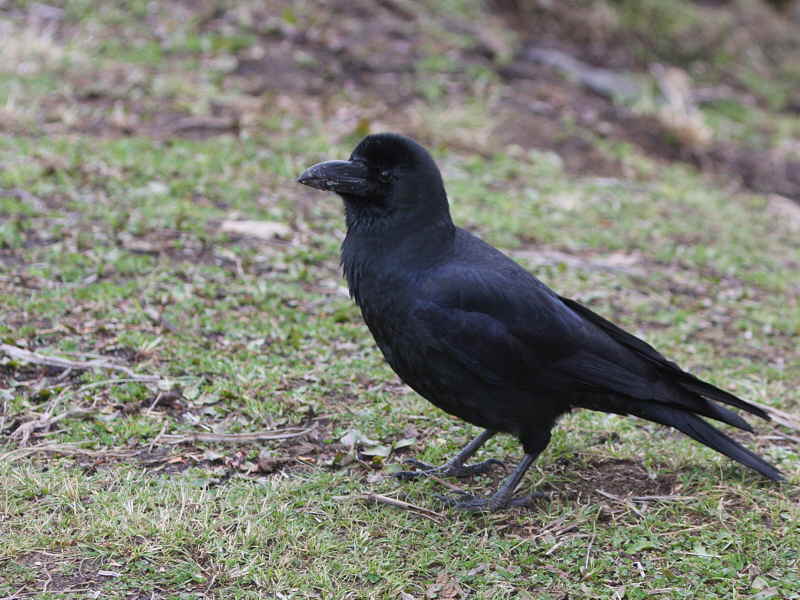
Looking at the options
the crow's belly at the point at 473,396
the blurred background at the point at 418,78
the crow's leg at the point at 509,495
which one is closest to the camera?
the crow's belly at the point at 473,396

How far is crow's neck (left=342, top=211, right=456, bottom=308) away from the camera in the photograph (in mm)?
3693

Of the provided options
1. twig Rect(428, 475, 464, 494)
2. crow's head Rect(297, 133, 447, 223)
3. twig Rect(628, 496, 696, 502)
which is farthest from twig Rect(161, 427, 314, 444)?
twig Rect(628, 496, 696, 502)

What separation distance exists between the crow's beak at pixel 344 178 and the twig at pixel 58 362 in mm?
1342

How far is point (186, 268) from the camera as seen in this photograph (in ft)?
18.6

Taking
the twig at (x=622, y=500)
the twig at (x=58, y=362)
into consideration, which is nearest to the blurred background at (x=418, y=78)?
the twig at (x=58, y=362)

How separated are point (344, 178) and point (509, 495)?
1482 mm

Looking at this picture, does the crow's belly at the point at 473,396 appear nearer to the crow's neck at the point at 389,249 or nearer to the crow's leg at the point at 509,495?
the crow's leg at the point at 509,495

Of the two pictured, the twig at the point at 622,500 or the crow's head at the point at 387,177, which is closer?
the twig at the point at 622,500

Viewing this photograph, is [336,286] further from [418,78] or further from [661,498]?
[418,78]

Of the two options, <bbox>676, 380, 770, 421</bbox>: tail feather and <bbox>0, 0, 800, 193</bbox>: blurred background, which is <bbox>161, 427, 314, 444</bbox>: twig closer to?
<bbox>676, 380, 770, 421</bbox>: tail feather

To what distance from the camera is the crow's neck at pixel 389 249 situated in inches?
145

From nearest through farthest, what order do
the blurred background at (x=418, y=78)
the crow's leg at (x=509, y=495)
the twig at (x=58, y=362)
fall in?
the crow's leg at (x=509, y=495)
the twig at (x=58, y=362)
the blurred background at (x=418, y=78)

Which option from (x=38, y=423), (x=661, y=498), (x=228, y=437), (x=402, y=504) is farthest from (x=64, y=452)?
(x=661, y=498)

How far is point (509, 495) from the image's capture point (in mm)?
3814
